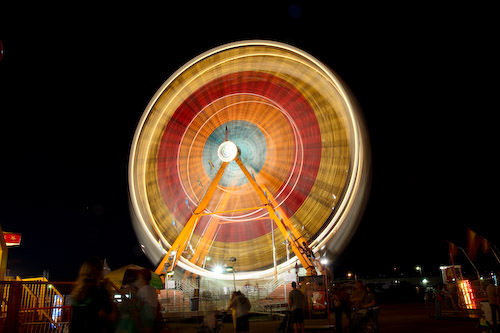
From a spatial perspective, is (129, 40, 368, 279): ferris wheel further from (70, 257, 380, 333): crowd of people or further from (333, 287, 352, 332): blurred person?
(70, 257, 380, 333): crowd of people

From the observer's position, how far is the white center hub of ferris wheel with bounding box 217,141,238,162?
15984 mm

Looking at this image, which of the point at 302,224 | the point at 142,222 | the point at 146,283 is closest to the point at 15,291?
the point at 146,283

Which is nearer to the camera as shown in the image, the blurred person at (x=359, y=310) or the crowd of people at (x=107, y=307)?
the crowd of people at (x=107, y=307)

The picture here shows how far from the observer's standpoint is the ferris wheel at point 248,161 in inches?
591

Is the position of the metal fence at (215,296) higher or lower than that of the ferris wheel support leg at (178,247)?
lower

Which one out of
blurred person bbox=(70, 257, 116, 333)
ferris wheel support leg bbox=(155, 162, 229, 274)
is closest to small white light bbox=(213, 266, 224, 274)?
ferris wheel support leg bbox=(155, 162, 229, 274)

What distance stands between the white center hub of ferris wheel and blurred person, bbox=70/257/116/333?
1306cm

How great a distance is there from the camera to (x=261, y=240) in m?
18.6

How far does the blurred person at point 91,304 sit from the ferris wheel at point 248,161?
11885mm

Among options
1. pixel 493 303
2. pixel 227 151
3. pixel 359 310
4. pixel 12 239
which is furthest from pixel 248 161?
pixel 493 303

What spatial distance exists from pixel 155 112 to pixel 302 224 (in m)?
8.12

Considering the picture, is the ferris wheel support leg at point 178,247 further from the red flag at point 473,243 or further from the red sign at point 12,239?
the red flag at point 473,243

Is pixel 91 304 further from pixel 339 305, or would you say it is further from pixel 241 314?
pixel 339 305

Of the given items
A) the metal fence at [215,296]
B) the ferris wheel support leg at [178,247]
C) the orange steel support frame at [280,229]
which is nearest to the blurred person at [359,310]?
the metal fence at [215,296]
